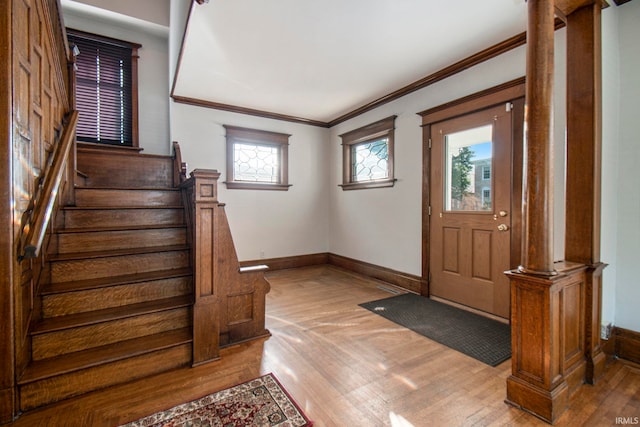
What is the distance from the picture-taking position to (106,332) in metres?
1.99

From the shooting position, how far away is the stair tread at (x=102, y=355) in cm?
168

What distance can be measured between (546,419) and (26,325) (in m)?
2.88

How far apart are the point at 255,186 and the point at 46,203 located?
308 cm

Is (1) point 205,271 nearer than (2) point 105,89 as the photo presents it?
Yes

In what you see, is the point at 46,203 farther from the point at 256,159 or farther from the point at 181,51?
the point at 256,159

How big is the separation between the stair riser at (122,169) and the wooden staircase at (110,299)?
678 millimetres

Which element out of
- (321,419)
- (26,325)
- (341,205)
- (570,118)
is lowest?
(321,419)

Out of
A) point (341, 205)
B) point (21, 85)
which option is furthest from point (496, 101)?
point (21, 85)

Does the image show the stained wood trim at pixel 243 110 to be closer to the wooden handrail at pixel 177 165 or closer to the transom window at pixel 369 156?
the transom window at pixel 369 156

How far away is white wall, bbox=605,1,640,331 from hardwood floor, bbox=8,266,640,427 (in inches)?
18.0

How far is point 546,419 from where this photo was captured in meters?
1.52

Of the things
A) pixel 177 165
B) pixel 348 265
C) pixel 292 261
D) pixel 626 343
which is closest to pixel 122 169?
pixel 177 165

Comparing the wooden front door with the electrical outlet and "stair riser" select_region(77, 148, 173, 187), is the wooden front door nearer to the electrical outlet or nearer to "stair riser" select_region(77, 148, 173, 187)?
the electrical outlet

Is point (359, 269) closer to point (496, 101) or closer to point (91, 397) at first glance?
point (496, 101)
